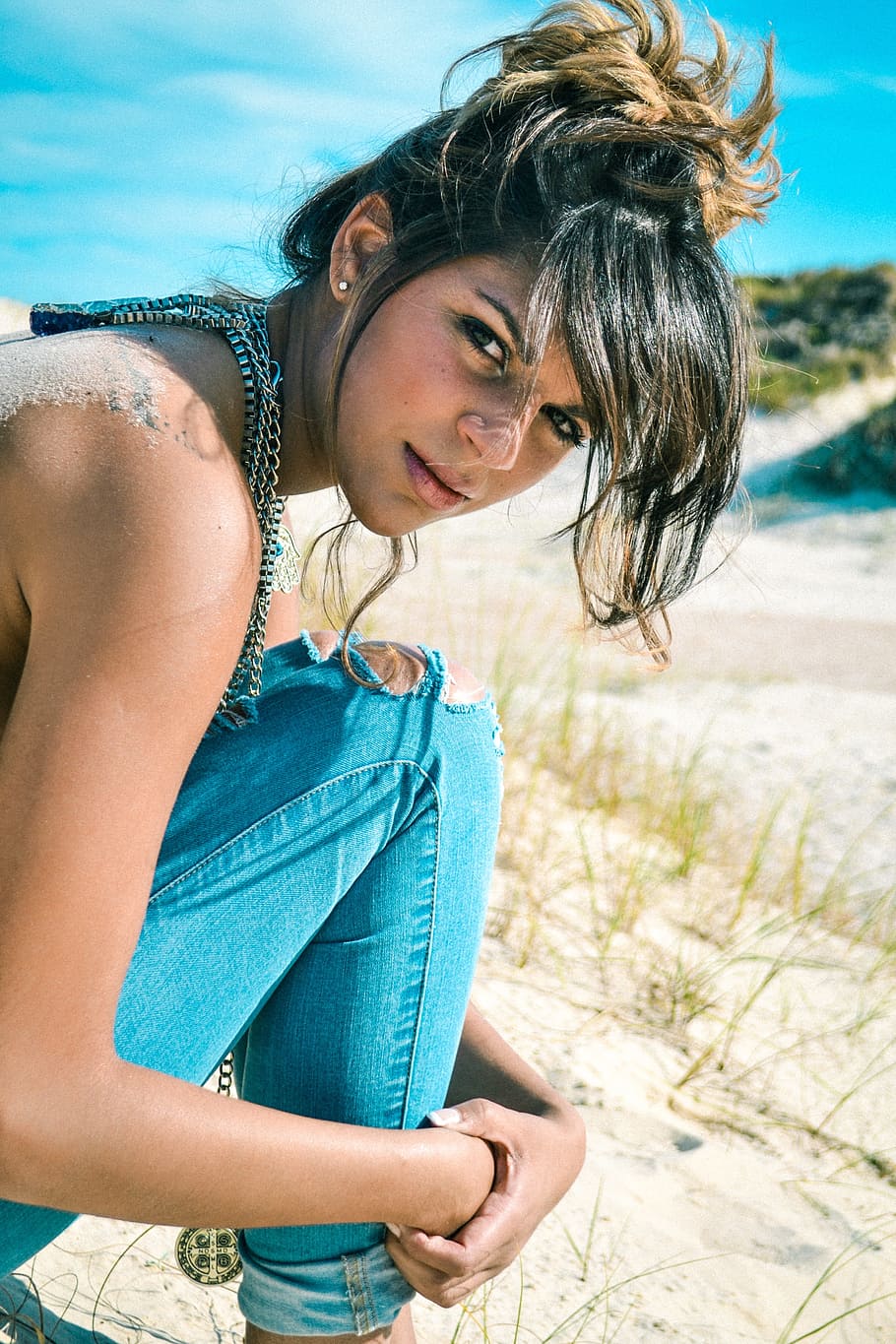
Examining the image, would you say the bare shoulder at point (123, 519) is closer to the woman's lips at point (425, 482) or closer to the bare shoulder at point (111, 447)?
the bare shoulder at point (111, 447)

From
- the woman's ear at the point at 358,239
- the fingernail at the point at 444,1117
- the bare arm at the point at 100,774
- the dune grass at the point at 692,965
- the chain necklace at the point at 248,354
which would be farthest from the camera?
the dune grass at the point at 692,965

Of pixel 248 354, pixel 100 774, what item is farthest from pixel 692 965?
pixel 100 774

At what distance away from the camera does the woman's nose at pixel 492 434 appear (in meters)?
1.40

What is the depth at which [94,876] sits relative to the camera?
953 mm

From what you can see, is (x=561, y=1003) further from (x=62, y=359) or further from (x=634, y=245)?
(x=62, y=359)

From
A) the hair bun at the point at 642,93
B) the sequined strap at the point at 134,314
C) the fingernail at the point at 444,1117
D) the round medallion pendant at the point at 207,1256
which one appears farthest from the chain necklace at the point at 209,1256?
the hair bun at the point at 642,93

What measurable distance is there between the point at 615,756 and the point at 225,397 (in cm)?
291

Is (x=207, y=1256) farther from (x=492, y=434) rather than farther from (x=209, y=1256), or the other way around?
(x=492, y=434)

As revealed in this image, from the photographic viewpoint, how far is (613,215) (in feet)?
4.58

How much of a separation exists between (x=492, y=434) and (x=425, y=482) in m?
0.10

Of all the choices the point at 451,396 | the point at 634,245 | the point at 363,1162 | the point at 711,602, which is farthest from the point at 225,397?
the point at 711,602

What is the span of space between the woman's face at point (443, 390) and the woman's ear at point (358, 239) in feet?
0.34

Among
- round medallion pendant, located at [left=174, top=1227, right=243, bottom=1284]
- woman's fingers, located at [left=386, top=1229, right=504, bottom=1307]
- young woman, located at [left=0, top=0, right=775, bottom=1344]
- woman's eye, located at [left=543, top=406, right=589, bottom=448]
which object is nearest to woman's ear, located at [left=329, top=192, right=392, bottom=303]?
young woman, located at [left=0, top=0, right=775, bottom=1344]

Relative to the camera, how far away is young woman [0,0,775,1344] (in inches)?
38.1
